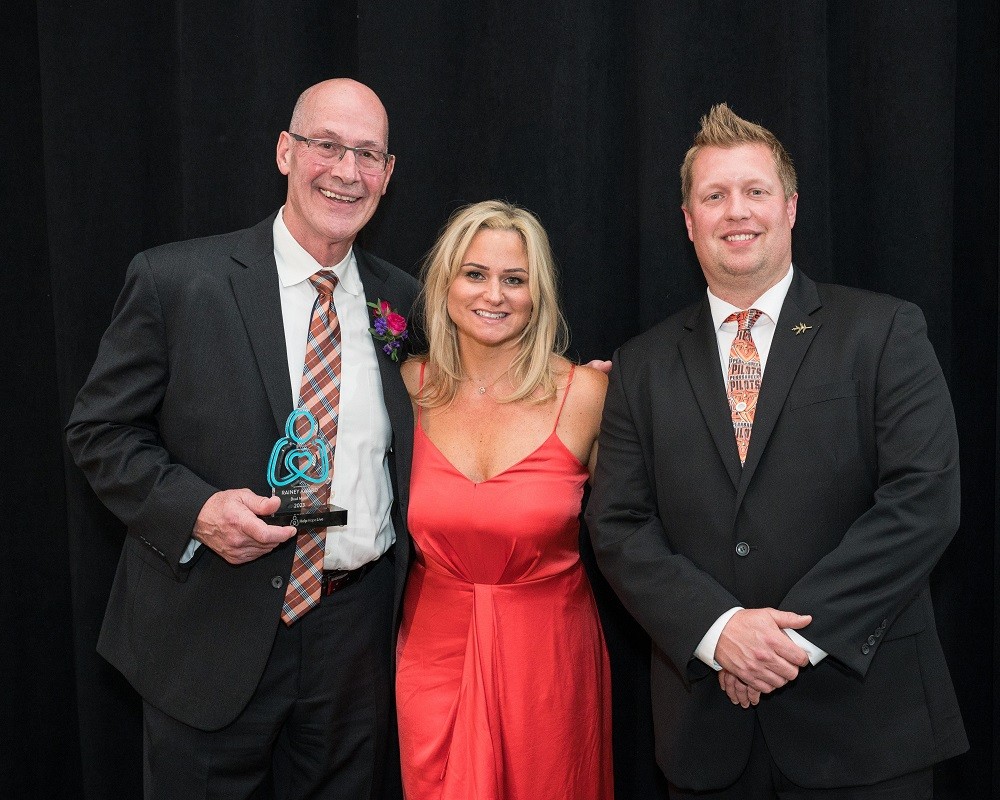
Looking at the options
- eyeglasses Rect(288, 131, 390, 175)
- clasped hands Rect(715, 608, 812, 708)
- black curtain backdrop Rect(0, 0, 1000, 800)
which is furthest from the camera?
black curtain backdrop Rect(0, 0, 1000, 800)

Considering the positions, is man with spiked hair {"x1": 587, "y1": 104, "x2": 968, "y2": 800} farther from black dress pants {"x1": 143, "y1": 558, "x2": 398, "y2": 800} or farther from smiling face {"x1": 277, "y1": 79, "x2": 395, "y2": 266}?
smiling face {"x1": 277, "y1": 79, "x2": 395, "y2": 266}

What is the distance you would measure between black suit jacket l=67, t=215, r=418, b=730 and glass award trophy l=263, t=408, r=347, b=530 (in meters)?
0.06

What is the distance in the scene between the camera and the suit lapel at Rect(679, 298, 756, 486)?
6.57ft

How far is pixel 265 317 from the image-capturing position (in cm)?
219

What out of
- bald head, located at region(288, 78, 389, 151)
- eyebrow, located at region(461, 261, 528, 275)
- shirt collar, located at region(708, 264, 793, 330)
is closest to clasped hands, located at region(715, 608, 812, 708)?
shirt collar, located at region(708, 264, 793, 330)

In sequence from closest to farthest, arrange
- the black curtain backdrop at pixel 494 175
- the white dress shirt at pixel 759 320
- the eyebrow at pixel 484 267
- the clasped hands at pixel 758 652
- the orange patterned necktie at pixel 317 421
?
1. the clasped hands at pixel 758 652
2. the white dress shirt at pixel 759 320
3. the orange patterned necktie at pixel 317 421
4. the eyebrow at pixel 484 267
5. the black curtain backdrop at pixel 494 175

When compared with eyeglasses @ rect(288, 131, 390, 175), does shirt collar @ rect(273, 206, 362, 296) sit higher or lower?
lower

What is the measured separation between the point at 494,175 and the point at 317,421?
3.39 feet

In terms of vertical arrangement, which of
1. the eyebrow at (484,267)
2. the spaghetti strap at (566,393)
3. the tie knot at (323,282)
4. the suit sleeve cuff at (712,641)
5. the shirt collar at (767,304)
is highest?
the eyebrow at (484,267)

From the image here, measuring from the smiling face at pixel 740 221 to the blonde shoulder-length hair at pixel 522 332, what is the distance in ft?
1.40

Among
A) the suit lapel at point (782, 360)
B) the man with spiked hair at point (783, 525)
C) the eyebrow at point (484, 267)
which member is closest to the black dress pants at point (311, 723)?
the man with spiked hair at point (783, 525)

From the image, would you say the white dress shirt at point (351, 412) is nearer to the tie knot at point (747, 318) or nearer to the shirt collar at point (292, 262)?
the shirt collar at point (292, 262)

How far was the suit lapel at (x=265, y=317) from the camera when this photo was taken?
84.7 inches

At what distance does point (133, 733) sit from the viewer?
3090mm
